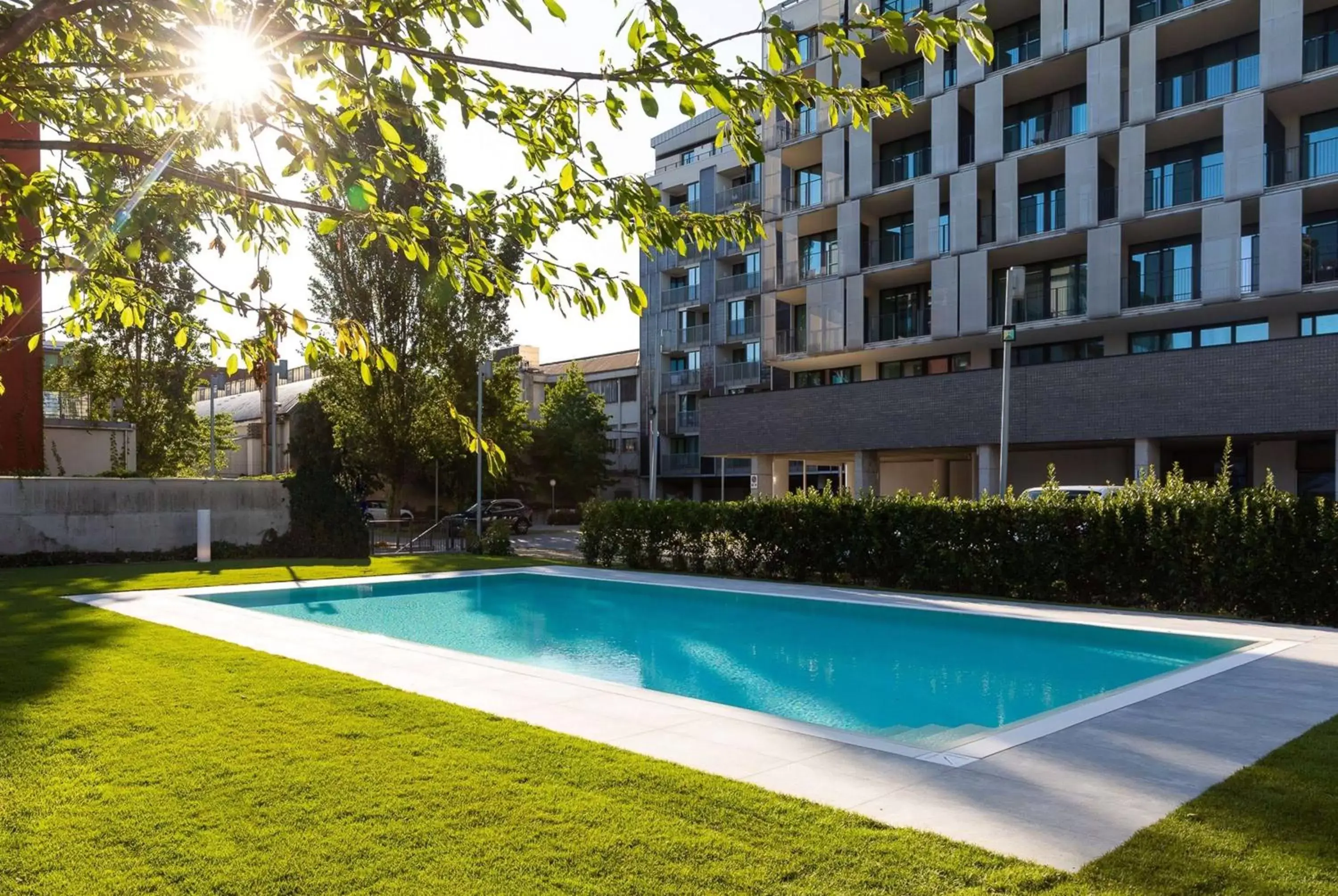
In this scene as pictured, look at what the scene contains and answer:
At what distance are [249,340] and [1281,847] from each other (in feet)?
17.4

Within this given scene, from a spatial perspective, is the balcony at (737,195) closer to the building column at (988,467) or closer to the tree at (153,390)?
the building column at (988,467)

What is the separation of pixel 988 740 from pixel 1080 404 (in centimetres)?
2008

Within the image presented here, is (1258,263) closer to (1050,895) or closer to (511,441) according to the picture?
(1050,895)

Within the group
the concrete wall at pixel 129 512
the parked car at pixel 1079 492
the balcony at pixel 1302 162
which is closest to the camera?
the parked car at pixel 1079 492

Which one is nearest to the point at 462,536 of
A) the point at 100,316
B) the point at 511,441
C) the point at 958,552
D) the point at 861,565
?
the point at 511,441

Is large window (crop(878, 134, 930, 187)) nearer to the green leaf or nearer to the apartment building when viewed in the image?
the apartment building

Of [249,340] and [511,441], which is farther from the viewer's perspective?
[511,441]

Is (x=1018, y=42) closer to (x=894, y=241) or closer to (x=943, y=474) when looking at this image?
(x=894, y=241)

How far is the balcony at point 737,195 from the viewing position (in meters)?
46.5

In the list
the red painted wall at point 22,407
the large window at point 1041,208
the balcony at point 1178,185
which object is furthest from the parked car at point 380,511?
the balcony at point 1178,185

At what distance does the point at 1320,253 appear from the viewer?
22.3 meters

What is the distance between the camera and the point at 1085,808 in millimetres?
4934

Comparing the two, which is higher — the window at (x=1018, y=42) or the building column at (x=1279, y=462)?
the window at (x=1018, y=42)

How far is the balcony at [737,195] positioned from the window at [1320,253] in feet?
85.0
